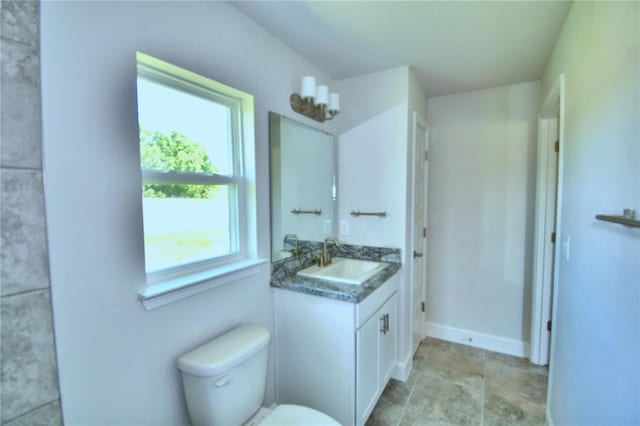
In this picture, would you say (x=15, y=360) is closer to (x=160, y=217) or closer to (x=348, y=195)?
(x=160, y=217)

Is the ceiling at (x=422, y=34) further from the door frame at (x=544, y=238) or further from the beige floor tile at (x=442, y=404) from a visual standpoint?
the beige floor tile at (x=442, y=404)

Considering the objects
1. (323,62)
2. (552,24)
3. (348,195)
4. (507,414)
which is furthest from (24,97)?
(507,414)

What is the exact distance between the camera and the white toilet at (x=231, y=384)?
3.81 ft

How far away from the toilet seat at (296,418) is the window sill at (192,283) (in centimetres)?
62

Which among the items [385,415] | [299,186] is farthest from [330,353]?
[299,186]

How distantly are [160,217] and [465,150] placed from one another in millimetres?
2609

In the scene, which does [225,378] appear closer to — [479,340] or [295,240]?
[295,240]

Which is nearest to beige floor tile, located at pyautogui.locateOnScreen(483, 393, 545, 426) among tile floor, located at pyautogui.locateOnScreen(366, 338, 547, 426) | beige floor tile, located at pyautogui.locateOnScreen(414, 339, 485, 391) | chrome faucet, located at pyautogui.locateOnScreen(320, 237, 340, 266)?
tile floor, located at pyautogui.locateOnScreen(366, 338, 547, 426)

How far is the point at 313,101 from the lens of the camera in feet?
6.57

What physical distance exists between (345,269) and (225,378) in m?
1.26

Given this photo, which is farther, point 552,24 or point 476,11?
point 552,24

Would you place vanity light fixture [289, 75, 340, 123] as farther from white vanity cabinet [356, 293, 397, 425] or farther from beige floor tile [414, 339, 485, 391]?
beige floor tile [414, 339, 485, 391]

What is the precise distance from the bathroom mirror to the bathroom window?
21cm

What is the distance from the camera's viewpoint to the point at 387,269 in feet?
6.76
